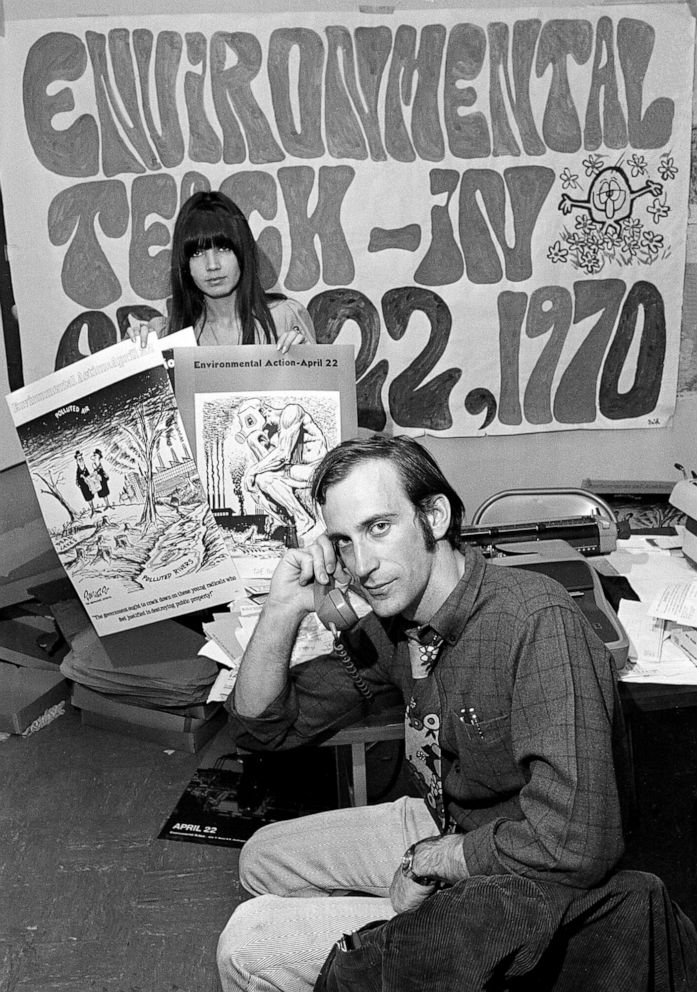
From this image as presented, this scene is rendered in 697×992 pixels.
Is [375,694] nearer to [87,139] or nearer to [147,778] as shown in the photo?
[147,778]

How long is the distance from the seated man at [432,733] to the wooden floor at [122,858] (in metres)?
0.48

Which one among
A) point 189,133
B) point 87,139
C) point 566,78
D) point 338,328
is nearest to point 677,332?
point 566,78

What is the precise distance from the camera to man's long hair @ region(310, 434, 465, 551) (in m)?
1.57

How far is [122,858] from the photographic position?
2.39 m

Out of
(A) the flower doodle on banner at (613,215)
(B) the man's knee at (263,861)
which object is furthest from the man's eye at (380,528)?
(A) the flower doodle on banner at (613,215)

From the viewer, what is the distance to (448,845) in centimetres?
144

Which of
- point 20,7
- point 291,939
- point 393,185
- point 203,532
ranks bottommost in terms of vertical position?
point 291,939

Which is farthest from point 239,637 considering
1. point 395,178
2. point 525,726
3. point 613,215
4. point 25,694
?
point 613,215

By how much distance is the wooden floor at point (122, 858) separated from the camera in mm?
2029

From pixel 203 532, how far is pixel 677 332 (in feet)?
7.28

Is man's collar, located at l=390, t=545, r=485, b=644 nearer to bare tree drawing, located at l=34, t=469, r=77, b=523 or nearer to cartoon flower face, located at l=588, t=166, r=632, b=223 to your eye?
bare tree drawing, located at l=34, t=469, r=77, b=523

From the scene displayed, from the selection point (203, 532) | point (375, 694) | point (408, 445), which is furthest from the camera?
point (203, 532)

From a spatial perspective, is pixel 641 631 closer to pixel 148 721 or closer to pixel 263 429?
pixel 263 429

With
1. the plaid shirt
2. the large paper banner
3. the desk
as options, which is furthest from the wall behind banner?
the plaid shirt
